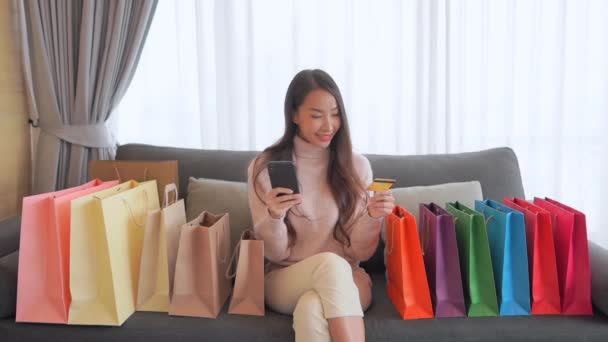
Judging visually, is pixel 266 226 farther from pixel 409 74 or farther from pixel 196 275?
pixel 409 74

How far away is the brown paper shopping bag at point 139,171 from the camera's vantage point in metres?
1.90

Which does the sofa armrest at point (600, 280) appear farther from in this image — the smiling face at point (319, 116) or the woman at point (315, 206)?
the smiling face at point (319, 116)

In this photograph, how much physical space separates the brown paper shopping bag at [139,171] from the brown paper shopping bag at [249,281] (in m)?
0.52

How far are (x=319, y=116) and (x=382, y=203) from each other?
335 mm

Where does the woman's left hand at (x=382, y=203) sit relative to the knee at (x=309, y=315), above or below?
above

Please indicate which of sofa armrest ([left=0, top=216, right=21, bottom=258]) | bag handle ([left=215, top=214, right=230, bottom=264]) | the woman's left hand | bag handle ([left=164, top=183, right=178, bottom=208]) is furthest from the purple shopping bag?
sofa armrest ([left=0, top=216, right=21, bottom=258])

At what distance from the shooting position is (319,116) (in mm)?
1604

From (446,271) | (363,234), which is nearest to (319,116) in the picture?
(363,234)

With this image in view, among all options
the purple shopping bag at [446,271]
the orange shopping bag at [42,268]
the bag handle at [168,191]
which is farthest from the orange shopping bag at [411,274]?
the orange shopping bag at [42,268]

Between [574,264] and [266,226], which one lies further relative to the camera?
[266,226]

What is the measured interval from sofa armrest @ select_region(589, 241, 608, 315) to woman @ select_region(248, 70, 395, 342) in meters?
0.64

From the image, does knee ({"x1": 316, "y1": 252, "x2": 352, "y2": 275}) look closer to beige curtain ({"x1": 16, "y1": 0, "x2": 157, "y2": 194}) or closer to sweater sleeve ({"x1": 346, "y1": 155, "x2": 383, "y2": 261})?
sweater sleeve ({"x1": 346, "y1": 155, "x2": 383, "y2": 261})

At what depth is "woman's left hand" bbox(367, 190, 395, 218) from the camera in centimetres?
155

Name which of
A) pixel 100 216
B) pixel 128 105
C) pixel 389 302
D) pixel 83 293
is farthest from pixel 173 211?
pixel 128 105
